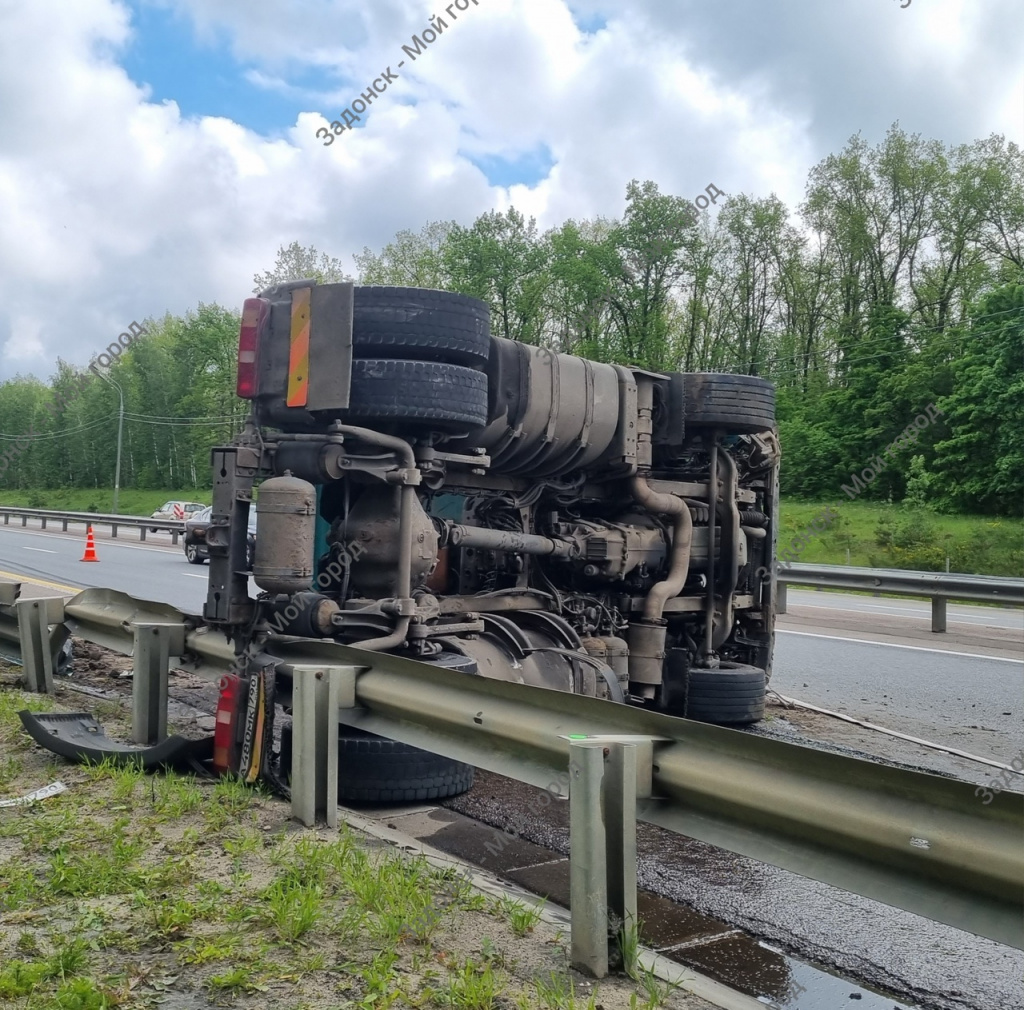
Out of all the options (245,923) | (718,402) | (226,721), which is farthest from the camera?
(718,402)

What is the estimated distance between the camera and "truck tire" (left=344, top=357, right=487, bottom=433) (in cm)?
483

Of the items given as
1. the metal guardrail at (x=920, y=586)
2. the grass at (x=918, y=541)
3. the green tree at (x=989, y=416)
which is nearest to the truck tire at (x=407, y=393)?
the metal guardrail at (x=920, y=586)

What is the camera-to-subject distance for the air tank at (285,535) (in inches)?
176

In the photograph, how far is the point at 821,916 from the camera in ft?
12.1

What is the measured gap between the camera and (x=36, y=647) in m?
6.40

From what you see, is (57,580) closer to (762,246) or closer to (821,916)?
(821,916)

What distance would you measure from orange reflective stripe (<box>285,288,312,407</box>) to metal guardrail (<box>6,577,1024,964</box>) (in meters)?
1.24

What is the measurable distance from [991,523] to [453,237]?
24.2 m

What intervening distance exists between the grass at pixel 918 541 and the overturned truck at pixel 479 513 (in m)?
22.4

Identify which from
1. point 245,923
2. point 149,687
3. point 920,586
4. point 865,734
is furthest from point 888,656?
point 245,923

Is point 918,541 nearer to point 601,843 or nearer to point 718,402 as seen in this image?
point 718,402

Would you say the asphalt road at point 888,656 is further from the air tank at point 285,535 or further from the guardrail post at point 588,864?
the guardrail post at point 588,864

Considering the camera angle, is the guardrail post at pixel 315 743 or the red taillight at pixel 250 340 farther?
the red taillight at pixel 250 340

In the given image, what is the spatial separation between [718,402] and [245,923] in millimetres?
4660
